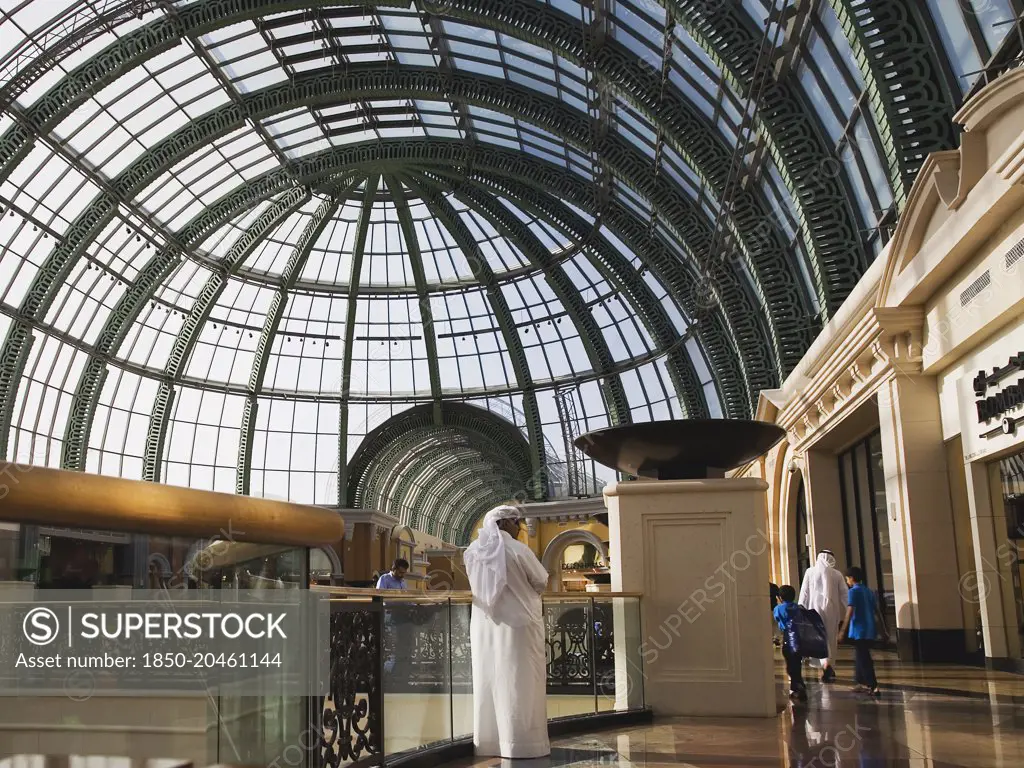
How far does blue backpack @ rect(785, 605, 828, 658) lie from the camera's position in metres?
8.74

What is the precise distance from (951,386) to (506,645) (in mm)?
7457

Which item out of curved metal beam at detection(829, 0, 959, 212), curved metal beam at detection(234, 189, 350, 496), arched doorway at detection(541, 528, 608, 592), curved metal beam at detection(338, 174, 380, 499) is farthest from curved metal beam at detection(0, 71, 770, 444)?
arched doorway at detection(541, 528, 608, 592)

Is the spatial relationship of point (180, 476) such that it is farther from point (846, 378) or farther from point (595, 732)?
point (595, 732)

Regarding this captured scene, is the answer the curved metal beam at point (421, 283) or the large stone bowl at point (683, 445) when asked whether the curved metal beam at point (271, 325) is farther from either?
the large stone bowl at point (683, 445)

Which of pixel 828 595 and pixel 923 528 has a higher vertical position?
pixel 923 528

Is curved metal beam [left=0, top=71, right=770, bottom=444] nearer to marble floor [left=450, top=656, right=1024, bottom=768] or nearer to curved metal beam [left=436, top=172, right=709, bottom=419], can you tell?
curved metal beam [left=436, top=172, right=709, bottom=419]

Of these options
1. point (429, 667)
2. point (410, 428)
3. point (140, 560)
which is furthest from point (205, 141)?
point (140, 560)

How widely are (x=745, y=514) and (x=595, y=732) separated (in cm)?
224

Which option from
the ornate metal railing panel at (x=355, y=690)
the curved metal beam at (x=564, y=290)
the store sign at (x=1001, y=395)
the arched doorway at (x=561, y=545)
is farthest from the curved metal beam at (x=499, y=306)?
the ornate metal railing panel at (x=355, y=690)

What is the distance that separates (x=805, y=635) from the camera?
29.0ft

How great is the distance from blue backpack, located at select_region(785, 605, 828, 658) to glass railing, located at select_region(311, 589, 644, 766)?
1.97 m

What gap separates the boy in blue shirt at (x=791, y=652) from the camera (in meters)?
8.63

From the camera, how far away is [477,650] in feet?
19.8

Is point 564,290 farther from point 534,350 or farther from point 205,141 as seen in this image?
point 205,141
